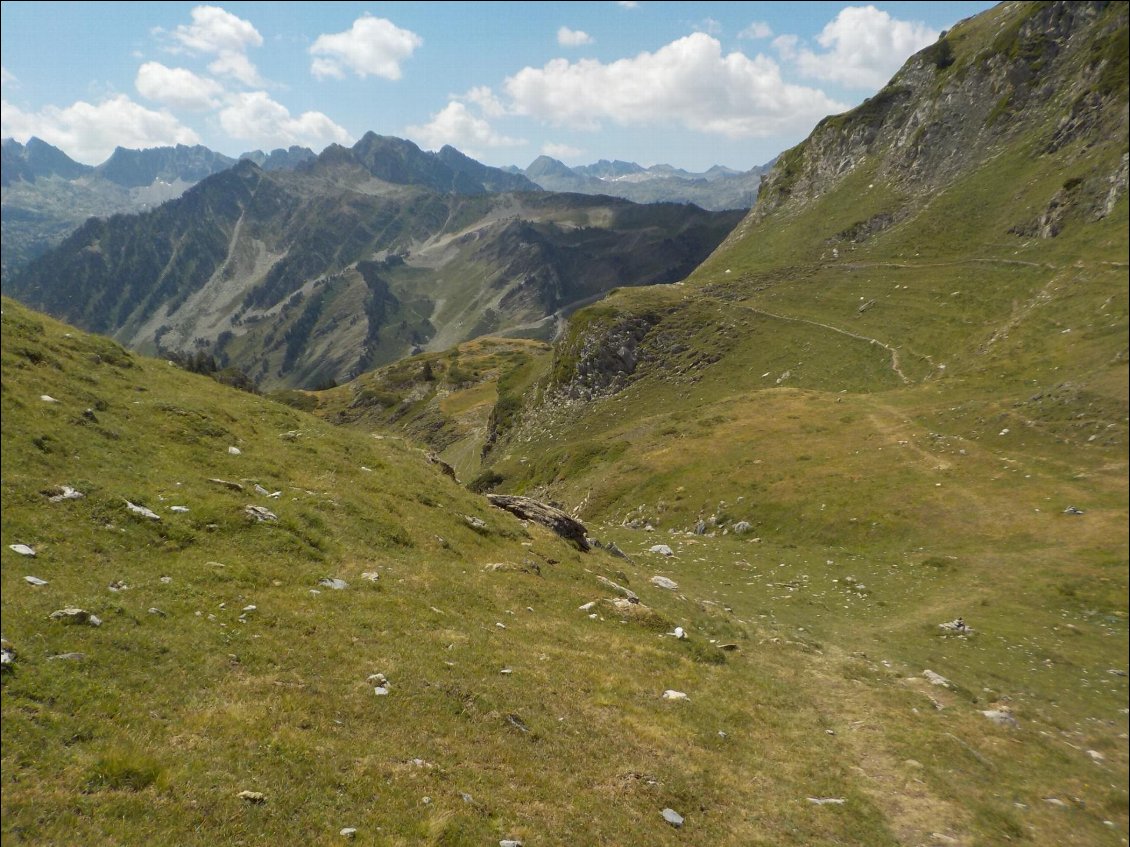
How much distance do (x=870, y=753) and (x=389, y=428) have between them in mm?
193284

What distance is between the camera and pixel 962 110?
133 metres

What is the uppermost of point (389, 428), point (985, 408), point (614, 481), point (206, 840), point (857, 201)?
point (857, 201)

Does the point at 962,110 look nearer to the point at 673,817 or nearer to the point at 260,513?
the point at 260,513

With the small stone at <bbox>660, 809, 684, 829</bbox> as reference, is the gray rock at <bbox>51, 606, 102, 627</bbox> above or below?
above

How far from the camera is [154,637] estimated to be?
13914 millimetres

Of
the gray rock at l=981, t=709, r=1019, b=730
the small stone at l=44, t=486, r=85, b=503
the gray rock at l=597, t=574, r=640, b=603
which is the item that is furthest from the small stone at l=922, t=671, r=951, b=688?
the small stone at l=44, t=486, r=85, b=503

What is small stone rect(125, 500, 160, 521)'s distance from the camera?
19.1 m

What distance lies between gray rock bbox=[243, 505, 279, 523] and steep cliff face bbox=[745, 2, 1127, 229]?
90.6 meters

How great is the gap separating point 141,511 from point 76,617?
6.59 m

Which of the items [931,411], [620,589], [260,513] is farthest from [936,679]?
[260,513]

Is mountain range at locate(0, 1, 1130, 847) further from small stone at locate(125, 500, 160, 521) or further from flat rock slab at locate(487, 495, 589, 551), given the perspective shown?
flat rock slab at locate(487, 495, 589, 551)

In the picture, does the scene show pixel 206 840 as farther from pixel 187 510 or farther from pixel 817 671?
pixel 817 671

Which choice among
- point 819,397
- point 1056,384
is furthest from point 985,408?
point 819,397

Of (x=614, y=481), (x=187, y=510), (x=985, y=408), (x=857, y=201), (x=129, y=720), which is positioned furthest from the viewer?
(x=857, y=201)
